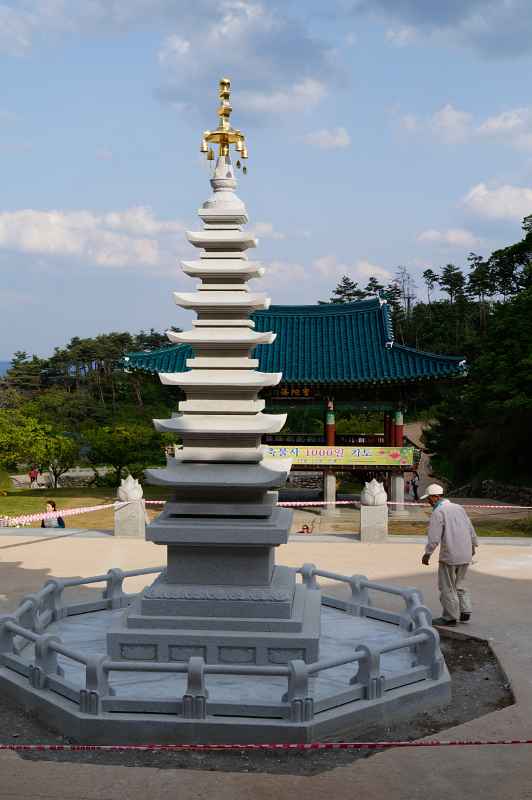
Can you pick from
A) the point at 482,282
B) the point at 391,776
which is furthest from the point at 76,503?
the point at 482,282

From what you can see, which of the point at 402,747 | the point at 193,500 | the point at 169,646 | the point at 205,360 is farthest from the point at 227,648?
the point at 205,360

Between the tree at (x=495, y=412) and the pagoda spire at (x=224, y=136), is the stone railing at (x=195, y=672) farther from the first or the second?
the tree at (x=495, y=412)

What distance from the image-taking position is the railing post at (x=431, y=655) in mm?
9906

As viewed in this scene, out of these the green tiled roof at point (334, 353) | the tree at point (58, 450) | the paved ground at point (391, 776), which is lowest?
the paved ground at point (391, 776)

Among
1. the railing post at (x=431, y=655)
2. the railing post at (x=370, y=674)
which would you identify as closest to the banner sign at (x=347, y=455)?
the railing post at (x=431, y=655)

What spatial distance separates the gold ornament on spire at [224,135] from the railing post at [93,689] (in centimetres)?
760

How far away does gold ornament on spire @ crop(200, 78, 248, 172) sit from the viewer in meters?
12.1

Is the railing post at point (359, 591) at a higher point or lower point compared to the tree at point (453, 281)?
lower

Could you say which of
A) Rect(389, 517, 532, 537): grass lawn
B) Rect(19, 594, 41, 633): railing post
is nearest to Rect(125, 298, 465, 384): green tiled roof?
Rect(389, 517, 532, 537): grass lawn

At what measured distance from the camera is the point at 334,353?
109 ft

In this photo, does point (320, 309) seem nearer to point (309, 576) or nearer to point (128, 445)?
point (128, 445)

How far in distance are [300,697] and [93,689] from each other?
2.26m

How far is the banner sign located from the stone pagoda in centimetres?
1991

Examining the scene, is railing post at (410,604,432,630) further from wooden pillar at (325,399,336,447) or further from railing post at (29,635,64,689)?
wooden pillar at (325,399,336,447)
